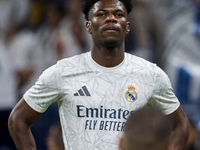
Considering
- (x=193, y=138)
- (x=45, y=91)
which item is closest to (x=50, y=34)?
(x=193, y=138)

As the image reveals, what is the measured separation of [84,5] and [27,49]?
2907mm

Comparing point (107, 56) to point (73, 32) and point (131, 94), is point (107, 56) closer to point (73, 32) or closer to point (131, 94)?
point (131, 94)

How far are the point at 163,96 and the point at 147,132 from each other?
1450 millimetres

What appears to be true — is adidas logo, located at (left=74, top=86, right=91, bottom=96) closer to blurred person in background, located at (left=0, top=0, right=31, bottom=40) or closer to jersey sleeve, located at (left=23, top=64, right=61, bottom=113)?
jersey sleeve, located at (left=23, top=64, right=61, bottom=113)

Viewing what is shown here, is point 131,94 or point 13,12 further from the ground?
point 13,12

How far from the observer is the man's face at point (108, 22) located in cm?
280

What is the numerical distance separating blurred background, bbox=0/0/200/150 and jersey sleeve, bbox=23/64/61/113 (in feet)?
8.95

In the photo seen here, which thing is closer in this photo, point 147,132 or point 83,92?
point 147,132

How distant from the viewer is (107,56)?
2.93 metres

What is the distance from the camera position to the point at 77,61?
9.70 ft

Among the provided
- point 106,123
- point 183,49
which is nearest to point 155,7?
point 183,49

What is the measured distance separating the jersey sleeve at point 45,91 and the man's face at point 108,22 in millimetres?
442

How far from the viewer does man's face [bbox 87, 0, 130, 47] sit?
2.80 meters

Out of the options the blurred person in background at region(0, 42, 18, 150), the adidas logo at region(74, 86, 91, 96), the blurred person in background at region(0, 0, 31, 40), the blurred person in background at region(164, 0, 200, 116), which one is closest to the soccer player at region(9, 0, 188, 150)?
the adidas logo at region(74, 86, 91, 96)
